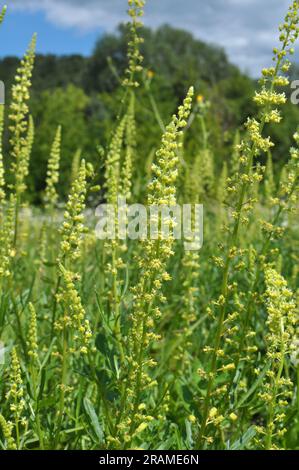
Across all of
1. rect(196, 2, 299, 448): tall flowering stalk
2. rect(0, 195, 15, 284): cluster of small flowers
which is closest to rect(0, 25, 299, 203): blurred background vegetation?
rect(0, 195, 15, 284): cluster of small flowers

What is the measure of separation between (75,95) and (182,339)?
5231 cm

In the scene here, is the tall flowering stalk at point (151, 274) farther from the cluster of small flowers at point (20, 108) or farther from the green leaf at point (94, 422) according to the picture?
the cluster of small flowers at point (20, 108)

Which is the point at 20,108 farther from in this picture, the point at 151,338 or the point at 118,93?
the point at 118,93

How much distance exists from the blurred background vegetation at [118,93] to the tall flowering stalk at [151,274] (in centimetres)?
125

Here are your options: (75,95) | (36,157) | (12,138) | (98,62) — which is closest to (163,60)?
(98,62)

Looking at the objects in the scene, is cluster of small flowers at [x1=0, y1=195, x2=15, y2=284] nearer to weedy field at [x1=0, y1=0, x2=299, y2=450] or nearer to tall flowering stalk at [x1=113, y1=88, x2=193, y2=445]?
weedy field at [x1=0, y1=0, x2=299, y2=450]

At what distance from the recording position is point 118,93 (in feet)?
46.8

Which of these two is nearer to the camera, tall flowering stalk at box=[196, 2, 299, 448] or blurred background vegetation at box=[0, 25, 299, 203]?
tall flowering stalk at box=[196, 2, 299, 448]

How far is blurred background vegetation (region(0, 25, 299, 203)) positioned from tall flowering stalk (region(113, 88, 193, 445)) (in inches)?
49.2

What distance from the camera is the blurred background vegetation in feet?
57.8

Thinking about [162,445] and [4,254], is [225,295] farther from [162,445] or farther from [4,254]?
[4,254]

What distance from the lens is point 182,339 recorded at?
3842 mm

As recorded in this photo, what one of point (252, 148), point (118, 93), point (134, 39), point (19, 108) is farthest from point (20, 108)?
point (118, 93)

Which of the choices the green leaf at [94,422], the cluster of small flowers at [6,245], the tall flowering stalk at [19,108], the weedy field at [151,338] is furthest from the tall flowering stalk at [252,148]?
the tall flowering stalk at [19,108]
